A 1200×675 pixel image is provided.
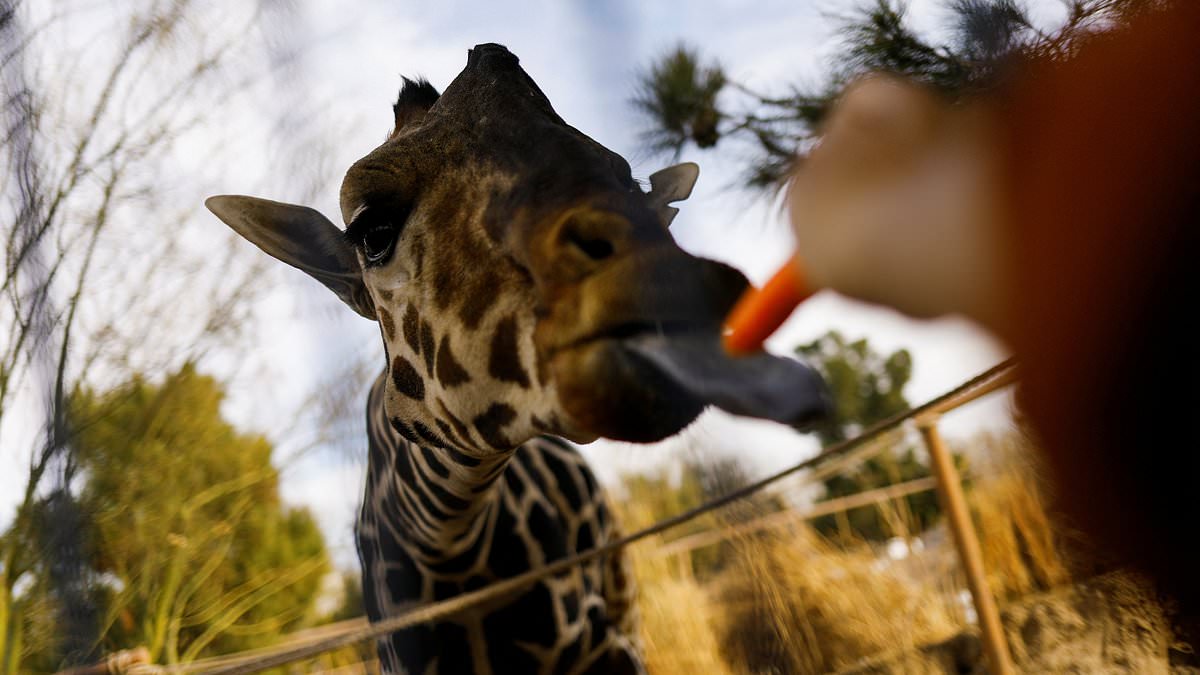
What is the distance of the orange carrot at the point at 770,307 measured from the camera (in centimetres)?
52

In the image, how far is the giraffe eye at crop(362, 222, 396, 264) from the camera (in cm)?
114

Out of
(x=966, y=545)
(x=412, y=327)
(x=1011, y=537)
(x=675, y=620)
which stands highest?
(x=412, y=327)

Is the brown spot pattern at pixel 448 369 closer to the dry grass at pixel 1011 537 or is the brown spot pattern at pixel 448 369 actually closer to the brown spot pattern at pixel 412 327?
the brown spot pattern at pixel 412 327

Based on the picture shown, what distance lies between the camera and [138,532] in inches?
94.6

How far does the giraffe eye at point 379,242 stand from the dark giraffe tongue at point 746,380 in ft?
1.79

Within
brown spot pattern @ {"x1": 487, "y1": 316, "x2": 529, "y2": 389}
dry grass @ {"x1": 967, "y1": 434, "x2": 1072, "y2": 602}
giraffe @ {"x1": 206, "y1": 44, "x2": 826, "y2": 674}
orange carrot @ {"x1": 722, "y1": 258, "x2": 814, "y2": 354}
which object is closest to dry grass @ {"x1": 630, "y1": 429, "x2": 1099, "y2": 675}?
dry grass @ {"x1": 967, "y1": 434, "x2": 1072, "y2": 602}

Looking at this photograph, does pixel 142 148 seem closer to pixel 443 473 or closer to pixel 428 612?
pixel 443 473

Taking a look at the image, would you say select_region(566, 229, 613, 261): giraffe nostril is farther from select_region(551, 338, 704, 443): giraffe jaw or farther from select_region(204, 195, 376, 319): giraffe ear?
select_region(204, 195, 376, 319): giraffe ear

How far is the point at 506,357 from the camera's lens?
0.99 m

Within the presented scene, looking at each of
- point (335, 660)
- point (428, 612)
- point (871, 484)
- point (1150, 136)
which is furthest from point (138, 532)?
point (871, 484)

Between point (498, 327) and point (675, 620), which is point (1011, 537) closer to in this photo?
point (675, 620)

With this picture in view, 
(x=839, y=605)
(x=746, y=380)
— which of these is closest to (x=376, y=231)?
(x=746, y=380)

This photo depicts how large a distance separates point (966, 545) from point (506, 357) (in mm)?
1654

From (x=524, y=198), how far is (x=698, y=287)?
253 mm
